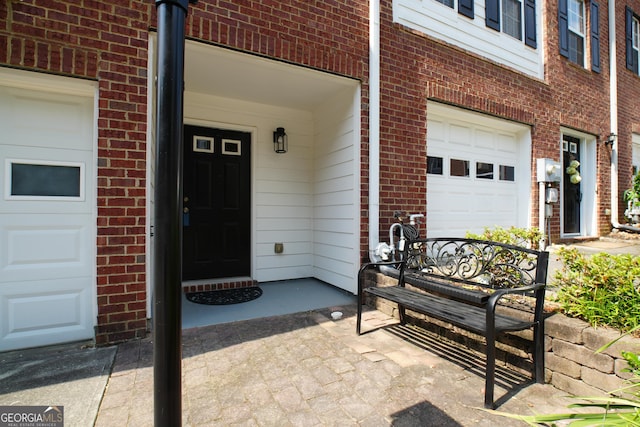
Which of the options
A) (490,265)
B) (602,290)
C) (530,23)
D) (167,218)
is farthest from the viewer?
(530,23)

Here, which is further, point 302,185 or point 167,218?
point 302,185

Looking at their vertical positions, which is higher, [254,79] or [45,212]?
[254,79]

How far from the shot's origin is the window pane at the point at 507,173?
539cm

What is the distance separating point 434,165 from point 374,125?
136 cm

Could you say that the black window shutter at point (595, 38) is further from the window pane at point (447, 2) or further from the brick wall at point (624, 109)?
the window pane at point (447, 2)

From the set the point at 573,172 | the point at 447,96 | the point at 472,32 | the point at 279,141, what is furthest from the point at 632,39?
the point at 279,141

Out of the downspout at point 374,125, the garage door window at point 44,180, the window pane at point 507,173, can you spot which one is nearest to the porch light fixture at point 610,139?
the window pane at point 507,173

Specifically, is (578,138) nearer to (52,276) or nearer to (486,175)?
(486,175)

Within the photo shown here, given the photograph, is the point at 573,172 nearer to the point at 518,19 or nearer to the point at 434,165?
the point at 518,19

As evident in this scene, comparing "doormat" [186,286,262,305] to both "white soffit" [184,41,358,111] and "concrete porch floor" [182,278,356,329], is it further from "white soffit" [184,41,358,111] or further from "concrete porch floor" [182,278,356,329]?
"white soffit" [184,41,358,111]

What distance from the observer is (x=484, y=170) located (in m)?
5.15

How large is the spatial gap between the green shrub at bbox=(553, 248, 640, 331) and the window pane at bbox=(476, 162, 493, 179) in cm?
308

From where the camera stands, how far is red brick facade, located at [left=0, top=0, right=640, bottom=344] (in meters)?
2.47

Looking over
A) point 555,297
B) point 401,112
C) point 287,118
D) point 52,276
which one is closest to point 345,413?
point 555,297
